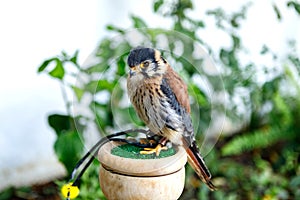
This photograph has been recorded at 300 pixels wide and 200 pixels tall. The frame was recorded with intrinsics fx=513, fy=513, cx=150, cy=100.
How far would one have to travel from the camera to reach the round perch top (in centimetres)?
88

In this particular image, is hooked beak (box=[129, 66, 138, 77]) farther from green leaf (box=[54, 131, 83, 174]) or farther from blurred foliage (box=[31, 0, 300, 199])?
green leaf (box=[54, 131, 83, 174])

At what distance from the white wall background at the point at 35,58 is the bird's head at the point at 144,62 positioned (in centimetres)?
120

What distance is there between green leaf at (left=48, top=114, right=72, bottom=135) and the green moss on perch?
91 cm

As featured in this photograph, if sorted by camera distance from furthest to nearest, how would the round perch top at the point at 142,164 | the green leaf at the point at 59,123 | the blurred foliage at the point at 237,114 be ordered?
the green leaf at the point at 59,123 < the blurred foliage at the point at 237,114 < the round perch top at the point at 142,164

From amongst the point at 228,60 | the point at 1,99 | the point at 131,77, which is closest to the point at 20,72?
the point at 1,99

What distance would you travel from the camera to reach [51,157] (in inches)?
89.4

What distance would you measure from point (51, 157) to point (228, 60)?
883 mm

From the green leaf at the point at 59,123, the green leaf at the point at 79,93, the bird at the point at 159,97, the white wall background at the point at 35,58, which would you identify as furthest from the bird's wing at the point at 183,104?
the white wall background at the point at 35,58

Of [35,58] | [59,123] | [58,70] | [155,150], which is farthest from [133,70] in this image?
[35,58]

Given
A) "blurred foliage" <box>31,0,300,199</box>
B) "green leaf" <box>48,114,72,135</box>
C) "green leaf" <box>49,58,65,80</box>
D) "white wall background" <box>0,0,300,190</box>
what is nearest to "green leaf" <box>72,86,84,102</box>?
"blurred foliage" <box>31,0,300,199</box>

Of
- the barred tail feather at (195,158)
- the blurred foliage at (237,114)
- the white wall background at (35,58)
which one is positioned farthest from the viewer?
the white wall background at (35,58)

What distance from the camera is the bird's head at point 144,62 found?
0.88 metres

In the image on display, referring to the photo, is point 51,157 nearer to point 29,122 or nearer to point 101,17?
point 29,122

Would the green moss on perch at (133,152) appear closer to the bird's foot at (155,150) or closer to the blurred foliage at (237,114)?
the bird's foot at (155,150)
